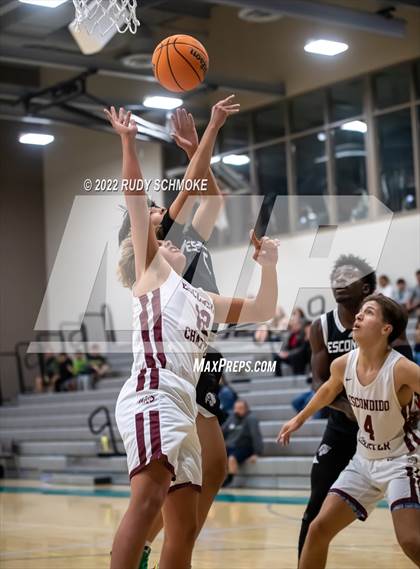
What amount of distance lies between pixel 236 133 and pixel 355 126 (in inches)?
128

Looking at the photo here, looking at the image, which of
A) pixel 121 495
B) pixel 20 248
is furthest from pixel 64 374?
pixel 121 495

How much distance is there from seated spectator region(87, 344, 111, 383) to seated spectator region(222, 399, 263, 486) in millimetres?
7251

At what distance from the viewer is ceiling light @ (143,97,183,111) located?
18305 millimetres

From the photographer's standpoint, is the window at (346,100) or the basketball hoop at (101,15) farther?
the window at (346,100)

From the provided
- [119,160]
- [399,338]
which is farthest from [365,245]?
[399,338]

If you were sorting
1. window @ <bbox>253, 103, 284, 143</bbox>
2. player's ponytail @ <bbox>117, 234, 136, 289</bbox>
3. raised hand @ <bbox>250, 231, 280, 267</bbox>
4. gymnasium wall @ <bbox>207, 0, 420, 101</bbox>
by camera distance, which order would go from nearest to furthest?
player's ponytail @ <bbox>117, 234, 136, 289</bbox> → raised hand @ <bbox>250, 231, 280, 267</bbox> → gymnasium wall @ <bbox>207, 0, 420, 101</bbox> → window @ <bbox>253, 103, 284, 143</bbox>

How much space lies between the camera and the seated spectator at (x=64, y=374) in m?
20.9

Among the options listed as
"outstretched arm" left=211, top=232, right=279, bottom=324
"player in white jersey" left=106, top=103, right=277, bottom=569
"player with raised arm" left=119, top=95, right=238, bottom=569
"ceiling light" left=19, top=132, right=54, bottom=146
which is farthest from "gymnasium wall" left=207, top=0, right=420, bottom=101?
"player in white jersey" left=106, top=103, right=277, bottom=569

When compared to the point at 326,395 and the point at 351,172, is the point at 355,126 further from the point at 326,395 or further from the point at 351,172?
the point at 326,395

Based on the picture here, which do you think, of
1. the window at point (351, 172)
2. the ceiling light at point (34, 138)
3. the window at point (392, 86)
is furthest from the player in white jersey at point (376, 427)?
the ceiling light at point (34, 138)

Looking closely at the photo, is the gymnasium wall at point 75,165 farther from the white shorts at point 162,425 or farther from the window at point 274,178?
the white shorts at point 162,425

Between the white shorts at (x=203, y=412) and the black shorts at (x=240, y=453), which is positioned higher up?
the white shorts at (x=203, y=412)

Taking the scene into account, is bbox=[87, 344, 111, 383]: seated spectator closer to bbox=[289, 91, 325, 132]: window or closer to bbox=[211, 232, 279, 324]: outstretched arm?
bbox=[289, 91, 325, 132]: window

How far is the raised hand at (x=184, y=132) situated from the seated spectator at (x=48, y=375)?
1644cm
